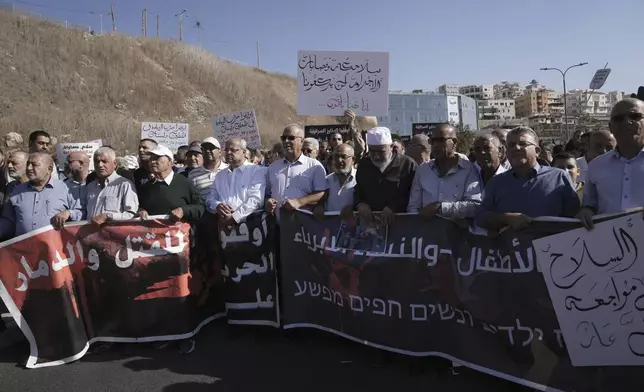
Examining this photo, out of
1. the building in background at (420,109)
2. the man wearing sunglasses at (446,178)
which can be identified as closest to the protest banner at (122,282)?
the man wearing sunglasses at (446,178)

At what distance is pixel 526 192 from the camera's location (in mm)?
3301

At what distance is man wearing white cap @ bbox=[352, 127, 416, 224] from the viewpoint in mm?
4168

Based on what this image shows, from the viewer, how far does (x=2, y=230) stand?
4500mm

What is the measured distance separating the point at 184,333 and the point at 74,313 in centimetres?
98

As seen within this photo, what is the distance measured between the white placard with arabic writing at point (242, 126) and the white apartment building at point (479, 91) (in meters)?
187

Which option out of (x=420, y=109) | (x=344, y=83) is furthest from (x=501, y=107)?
(x=344, y=83)

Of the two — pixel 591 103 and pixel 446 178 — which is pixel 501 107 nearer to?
pixel 591 103

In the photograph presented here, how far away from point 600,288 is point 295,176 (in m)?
2.81

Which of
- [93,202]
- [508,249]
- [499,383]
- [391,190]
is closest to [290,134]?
[391,190]

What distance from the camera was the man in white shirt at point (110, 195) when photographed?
452 cm

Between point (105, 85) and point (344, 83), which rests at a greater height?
point (105, 85)

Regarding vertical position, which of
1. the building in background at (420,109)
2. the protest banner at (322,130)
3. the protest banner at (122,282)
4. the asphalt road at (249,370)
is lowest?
the asphalt road at (249,370)

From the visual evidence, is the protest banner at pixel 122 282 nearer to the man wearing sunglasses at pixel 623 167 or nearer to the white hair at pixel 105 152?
the white hair at pixel 105 152

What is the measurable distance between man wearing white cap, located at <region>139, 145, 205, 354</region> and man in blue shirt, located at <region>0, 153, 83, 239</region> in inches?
27.8
